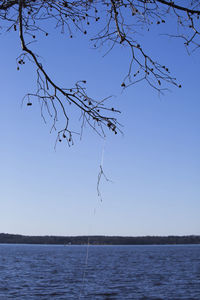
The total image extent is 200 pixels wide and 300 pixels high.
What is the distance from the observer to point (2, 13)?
308 cm

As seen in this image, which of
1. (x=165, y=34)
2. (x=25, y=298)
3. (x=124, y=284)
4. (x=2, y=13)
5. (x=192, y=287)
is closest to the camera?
(x=165, y=34)

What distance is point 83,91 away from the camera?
2.86 m

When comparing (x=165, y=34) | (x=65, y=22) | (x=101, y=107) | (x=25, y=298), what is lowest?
(x=25, y=298)

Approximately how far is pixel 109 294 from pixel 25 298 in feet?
17.1

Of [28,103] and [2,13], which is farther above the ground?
[2,13]

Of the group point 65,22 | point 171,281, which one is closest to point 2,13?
point 65,22

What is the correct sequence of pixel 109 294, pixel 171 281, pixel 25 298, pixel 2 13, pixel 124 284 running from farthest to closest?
1. pixel 171 281
2. pixel 124 284
3. pixel 109 294
4. pixel 25 298
5. pixel 2 13

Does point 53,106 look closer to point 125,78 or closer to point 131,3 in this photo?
point 125,78

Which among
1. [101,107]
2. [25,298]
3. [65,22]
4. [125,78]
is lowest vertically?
[25,298]

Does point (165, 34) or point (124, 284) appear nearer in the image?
point (165, 34)

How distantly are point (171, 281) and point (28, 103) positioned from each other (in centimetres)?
3201

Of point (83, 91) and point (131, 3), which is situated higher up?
point (131, 3)

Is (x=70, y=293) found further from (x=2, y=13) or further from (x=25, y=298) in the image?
(x=2, y=13)

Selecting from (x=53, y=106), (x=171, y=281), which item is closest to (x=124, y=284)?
(x=171, y=281)
